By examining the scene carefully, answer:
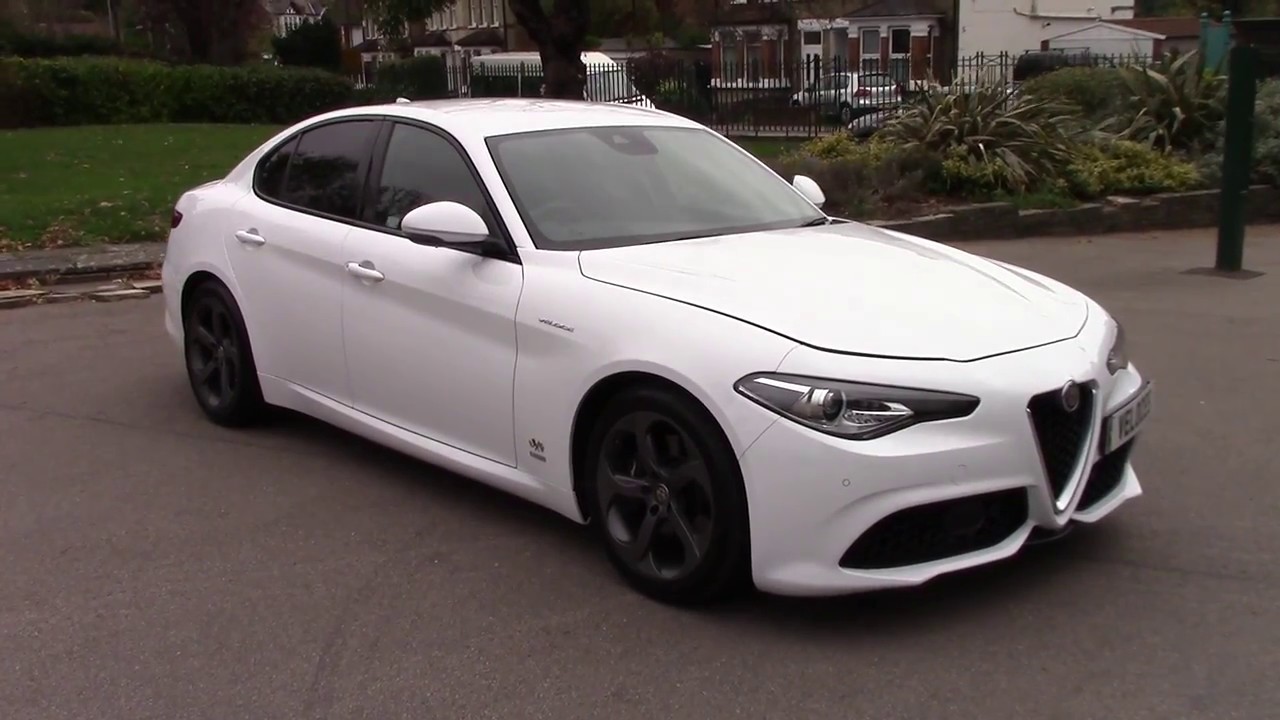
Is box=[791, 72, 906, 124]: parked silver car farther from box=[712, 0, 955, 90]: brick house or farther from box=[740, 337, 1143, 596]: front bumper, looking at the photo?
box=[712, 0, 955, 90]: brick house

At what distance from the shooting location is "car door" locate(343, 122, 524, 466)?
15.7ft

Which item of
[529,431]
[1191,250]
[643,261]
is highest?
[643,261]

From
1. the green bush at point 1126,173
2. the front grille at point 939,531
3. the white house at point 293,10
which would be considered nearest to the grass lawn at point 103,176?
the green bush at point 1126,173

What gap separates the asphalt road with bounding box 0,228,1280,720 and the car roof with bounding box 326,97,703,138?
1505 millimetres

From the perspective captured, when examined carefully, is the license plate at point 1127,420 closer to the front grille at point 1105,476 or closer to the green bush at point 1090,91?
the front grille at point 1105,476

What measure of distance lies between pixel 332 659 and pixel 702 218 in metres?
2.26

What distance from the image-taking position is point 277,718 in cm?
369

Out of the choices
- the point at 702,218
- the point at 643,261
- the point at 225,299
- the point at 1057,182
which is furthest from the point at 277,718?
the point at 1057,182

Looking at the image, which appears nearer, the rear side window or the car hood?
the car hood

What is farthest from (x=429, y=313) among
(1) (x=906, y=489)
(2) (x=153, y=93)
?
(2) (x=153, y=93)

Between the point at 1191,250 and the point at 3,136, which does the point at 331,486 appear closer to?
the point at 1191,250

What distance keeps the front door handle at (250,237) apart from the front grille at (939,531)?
3.36m

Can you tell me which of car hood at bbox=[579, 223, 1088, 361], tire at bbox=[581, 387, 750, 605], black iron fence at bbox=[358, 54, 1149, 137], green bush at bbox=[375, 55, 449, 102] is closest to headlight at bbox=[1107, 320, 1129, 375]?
car hood at bbox=[579, 223, 1088, 361]

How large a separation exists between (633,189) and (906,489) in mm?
1982
